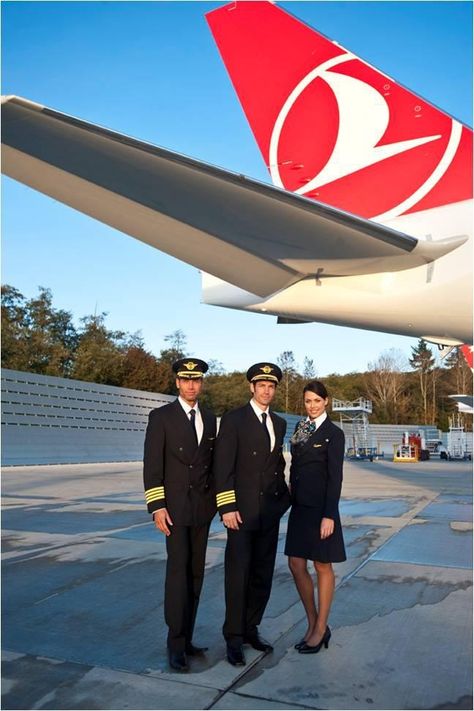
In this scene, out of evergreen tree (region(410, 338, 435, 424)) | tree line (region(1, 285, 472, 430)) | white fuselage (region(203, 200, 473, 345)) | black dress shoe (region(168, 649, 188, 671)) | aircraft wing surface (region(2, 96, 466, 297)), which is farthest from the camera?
evergreen tree (region(410, 338, 435, 424))

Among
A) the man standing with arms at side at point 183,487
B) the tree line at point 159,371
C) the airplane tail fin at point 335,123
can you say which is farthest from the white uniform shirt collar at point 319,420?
the tree line at point 159,371

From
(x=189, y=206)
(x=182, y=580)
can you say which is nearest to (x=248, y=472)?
(x=182, y=580)

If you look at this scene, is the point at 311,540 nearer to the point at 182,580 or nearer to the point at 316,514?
the point at 316,514

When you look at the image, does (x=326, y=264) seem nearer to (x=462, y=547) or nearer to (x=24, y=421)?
(x=462, y=547)

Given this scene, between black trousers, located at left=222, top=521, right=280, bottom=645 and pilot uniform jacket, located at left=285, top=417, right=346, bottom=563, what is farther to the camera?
pilot uniform jacket, located at left=285, top=417, right=346, bottom=563

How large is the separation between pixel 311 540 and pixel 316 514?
0.41 ft

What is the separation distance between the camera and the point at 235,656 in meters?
2.82

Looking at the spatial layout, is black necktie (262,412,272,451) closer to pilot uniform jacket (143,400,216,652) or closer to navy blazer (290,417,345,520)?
navy blazer (290,417,345,520)

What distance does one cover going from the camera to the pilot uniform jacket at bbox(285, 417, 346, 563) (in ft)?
10.1

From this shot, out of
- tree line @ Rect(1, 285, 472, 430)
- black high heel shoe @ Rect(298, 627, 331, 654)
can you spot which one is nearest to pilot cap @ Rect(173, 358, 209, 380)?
black high heel shoe @ Rect(298, 627, 331, 654)

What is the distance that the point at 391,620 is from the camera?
11.2ft

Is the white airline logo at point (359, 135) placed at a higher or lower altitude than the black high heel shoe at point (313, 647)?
higher

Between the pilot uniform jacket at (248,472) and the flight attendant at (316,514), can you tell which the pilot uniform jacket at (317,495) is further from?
the pilot uniform jacket at (248,472)

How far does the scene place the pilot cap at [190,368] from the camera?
3234mm
